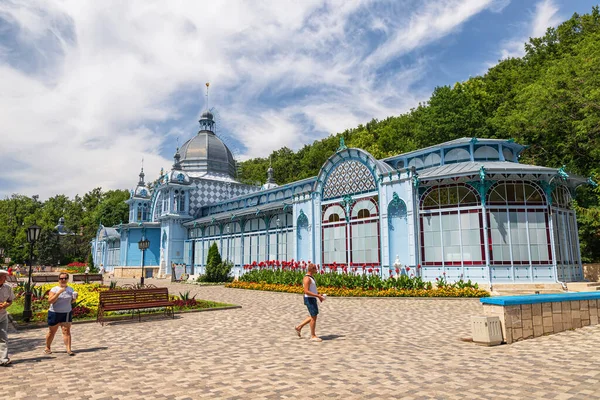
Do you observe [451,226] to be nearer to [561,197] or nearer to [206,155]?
[561,197]

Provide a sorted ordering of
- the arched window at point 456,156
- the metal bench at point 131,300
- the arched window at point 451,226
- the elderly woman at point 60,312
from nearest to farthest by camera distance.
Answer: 1. the elderly woman at point 60,312
2. the metal bench at point 131,300
3. the arched window at point 451,226
4. the arched window at point 456,156

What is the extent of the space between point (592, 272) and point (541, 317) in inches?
723

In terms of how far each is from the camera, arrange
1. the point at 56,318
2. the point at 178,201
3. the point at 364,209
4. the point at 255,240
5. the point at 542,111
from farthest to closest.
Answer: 1. the point at 178,201
2. the point at 255,240
3. the point at 542,111
4. the point at 364,209
5. the point at 56,318

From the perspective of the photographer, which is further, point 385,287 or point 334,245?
point 334,245

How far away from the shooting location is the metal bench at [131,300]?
11852 mm

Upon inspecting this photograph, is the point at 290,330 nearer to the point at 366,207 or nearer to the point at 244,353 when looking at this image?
the point at 244,353

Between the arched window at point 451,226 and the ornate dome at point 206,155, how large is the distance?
3310cm

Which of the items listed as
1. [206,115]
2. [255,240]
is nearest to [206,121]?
[206,115]

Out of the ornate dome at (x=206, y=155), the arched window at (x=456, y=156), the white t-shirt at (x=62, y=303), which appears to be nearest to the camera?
the white t-shirt at (x=62, y=303)

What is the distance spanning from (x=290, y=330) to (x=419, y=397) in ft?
18.0

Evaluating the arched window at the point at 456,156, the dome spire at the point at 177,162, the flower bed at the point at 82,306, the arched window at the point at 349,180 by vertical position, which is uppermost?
the dome spire at the point at 177,162

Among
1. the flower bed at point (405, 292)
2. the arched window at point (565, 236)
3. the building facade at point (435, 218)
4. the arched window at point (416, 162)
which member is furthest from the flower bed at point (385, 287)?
the arched window at point (416, 162)

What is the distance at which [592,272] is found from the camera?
23.6 meters

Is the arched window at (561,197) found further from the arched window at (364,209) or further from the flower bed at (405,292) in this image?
the arched window at (364,209)
